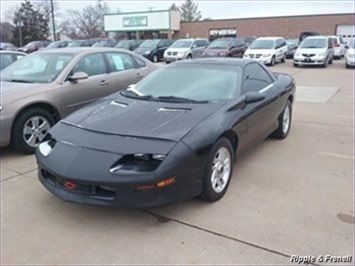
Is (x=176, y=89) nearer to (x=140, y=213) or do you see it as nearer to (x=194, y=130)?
(x=194, y=130)

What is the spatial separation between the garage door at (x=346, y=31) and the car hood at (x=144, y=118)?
38.9 meters

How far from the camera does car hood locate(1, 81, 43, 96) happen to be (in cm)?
512

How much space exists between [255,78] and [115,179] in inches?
107

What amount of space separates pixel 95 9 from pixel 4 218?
77.2m

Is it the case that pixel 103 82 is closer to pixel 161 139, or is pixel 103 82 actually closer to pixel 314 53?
pixel 161 139

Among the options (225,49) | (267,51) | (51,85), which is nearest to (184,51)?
(225,49)

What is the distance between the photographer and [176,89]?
14.5 feet

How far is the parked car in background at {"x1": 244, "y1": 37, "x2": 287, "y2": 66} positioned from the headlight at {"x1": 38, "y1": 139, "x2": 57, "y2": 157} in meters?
16.5

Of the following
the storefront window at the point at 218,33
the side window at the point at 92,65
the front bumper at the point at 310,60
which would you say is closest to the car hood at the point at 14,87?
the side window at the point at 92,65

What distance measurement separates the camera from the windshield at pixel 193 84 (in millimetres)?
4238

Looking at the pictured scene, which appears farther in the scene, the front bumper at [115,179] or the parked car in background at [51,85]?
the parked car in background at [51,85]

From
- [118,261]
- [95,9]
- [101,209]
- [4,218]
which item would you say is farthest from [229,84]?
[95,9]

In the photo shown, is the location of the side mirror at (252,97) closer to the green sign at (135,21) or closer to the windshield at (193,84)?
the windshield at (193,84)

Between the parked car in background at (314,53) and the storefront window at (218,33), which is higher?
the storefront window at (218,33)
